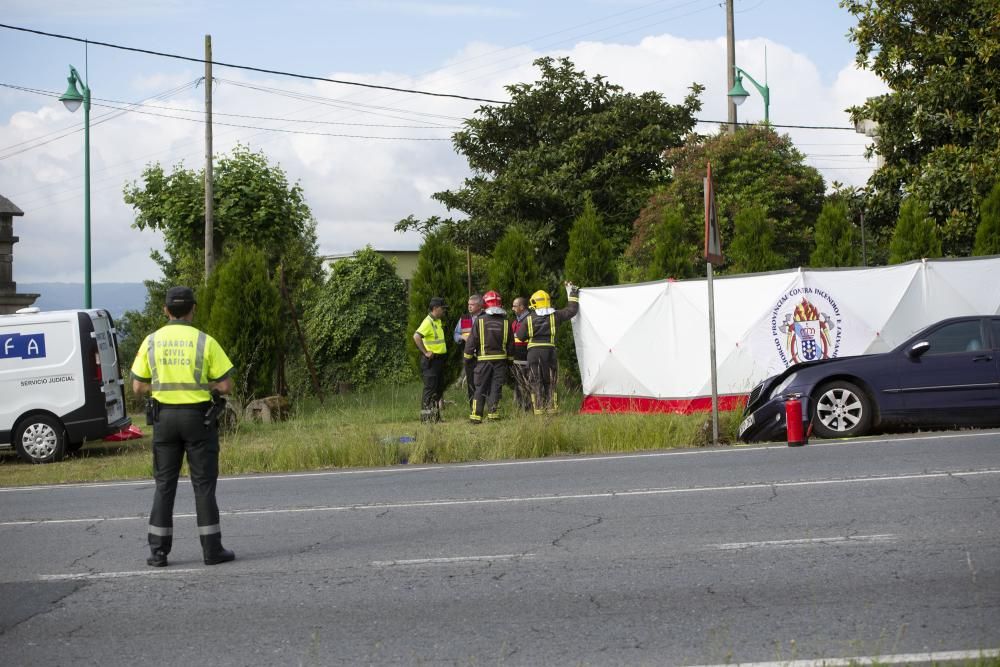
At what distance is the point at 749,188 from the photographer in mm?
32031

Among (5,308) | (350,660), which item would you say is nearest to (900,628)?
(350,660)

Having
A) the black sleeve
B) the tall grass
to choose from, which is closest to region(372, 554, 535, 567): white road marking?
the tall grass

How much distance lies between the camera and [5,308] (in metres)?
37.8

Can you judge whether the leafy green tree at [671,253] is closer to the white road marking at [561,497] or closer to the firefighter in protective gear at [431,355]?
the firefighter in protective gear at [431,355]

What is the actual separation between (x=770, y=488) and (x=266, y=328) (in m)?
13.1

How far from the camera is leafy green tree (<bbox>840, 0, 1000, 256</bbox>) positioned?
23.4m

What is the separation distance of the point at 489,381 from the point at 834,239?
9766mm

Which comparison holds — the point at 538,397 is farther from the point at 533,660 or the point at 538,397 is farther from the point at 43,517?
the point at 533,660

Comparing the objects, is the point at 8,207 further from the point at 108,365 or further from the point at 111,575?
the point at 111,575

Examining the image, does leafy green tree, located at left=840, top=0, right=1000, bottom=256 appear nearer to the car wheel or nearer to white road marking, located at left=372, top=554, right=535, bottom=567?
the car wheel

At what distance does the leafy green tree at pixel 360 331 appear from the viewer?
28.5m

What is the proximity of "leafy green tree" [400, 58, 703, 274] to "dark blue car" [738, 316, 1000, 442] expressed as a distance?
2583cm

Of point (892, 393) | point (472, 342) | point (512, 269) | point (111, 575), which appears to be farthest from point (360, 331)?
point (111, 575)

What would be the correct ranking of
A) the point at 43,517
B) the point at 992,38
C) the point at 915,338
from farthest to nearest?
the point at 992,38 < the point at 915,338 < the point at 43,517
